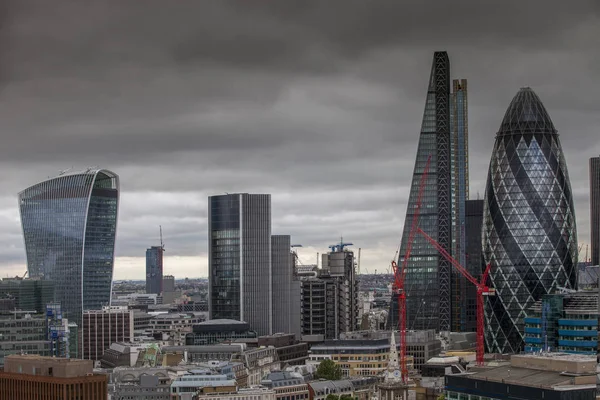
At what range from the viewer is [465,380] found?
4761 inches

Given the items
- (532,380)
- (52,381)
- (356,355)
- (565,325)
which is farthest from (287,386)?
(532,380)

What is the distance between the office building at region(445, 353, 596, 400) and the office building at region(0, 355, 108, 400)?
34.5 meters

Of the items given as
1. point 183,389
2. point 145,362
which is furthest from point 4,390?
point 145,362

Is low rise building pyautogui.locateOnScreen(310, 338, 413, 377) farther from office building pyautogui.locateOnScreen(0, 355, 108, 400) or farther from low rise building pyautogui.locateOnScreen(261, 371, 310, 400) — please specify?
office building pyautogui.locateOnScreen(0, 355, 108, 400)

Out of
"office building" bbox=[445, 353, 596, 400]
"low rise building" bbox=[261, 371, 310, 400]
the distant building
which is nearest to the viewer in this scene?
"office building" bbox=[445, 353, 596, 400]

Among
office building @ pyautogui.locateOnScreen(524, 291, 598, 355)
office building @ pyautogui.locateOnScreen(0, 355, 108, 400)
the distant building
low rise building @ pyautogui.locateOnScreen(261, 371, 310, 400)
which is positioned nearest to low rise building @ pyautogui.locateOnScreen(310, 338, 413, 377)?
office building @ pyautogui.locateOnScreen(524, 291, 598, 355)

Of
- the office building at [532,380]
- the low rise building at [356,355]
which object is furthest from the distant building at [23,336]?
the office building at [532,380]

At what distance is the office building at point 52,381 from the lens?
5162 inches

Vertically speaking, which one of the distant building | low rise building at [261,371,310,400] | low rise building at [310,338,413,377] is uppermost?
the distant building

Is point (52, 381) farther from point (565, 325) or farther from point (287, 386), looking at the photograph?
point (565, 325)

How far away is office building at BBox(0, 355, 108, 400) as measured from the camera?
13112 cm

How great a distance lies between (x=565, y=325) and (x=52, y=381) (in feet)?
245

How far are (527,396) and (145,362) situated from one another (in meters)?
92.7

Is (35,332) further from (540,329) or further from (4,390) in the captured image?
(540,329)
